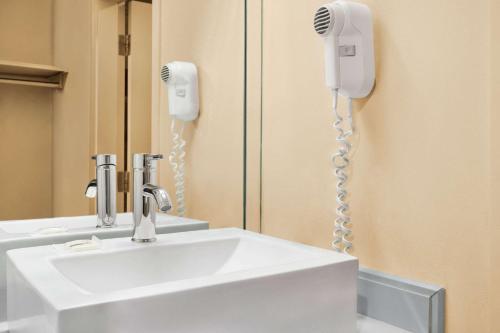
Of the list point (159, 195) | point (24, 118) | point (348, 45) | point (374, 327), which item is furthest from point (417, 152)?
point (24, 118)

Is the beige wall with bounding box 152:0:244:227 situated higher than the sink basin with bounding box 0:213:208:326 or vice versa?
the beige wall with bounding box 152:0:244:227

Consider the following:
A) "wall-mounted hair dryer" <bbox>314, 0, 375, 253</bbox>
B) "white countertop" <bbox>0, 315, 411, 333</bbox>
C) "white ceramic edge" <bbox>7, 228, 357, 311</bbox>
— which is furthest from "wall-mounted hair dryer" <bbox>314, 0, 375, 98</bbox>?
"white countertop" <bbox>0, 315, 411, 333</bbox>

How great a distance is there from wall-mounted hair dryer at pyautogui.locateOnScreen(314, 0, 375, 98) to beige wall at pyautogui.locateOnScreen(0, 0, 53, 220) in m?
0.64

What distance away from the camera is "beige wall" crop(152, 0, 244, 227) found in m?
1.40

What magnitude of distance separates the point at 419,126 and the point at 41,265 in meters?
0.79

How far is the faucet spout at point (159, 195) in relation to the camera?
1014 mm

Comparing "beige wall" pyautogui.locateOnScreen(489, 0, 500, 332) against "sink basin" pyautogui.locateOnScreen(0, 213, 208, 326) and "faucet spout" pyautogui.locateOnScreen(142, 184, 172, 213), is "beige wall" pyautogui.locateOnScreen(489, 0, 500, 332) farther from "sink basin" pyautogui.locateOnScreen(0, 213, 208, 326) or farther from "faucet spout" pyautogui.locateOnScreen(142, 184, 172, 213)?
"sink basin" pyautogui.locateOnScreen(0, 213, 208, 326)

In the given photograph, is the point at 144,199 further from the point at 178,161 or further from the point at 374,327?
the point at 374,327

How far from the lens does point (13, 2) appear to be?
3.51ft

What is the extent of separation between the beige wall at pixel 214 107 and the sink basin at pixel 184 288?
9.8 inches

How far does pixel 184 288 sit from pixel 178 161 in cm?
66

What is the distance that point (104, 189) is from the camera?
1177mm

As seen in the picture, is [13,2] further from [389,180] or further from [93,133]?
[389,180]

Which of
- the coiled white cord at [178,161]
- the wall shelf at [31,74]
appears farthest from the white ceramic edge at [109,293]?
the wall shelf at [31,74]
